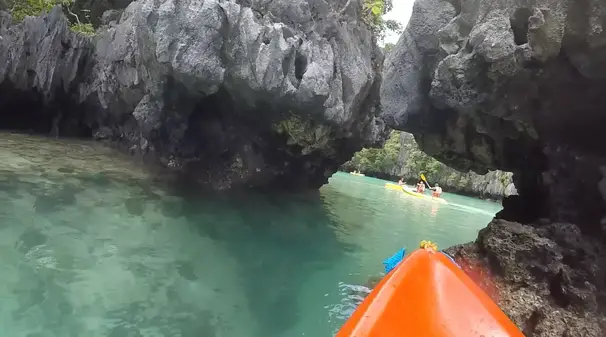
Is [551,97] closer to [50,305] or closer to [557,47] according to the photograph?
[557,47]

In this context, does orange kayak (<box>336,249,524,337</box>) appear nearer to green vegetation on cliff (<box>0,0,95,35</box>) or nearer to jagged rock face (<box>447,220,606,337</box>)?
jagged rock face (<box>447,220,606,337</box>)

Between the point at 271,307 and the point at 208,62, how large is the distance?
277 inches

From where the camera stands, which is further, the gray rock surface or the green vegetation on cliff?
the gray rock surface

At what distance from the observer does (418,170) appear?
44375mm

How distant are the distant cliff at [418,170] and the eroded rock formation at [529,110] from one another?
2934 centimetres

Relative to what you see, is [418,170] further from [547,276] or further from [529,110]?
[547,276]

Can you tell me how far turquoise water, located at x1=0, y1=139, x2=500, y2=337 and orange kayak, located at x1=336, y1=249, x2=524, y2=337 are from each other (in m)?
3.15

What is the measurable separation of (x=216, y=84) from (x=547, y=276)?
9.17 meters

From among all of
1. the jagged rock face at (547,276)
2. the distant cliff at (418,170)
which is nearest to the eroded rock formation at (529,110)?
the jagged rock face at (547,276)

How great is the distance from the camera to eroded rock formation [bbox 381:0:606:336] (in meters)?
4.64

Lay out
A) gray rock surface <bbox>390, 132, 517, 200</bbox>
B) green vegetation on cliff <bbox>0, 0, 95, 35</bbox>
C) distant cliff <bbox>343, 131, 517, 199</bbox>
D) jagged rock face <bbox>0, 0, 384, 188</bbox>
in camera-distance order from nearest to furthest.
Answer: jagged rock face <bbox>0, 0, 384, 188</bbox>
green vegetation on cliff <bbox>0, 0, 95, 35</bbox>
gray rock surface <bbox>390, 132, 517, 200</bbox>
distant cliff <bbox>343, 131, 517, 199</bbox>

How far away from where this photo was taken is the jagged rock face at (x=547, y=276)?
14.3 ft

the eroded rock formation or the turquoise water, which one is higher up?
the eroded rock formation

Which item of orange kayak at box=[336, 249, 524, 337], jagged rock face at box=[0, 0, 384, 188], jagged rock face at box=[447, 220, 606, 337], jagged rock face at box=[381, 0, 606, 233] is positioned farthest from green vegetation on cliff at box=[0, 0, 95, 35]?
orange kayak at box=[336, 249, 524, 337]
